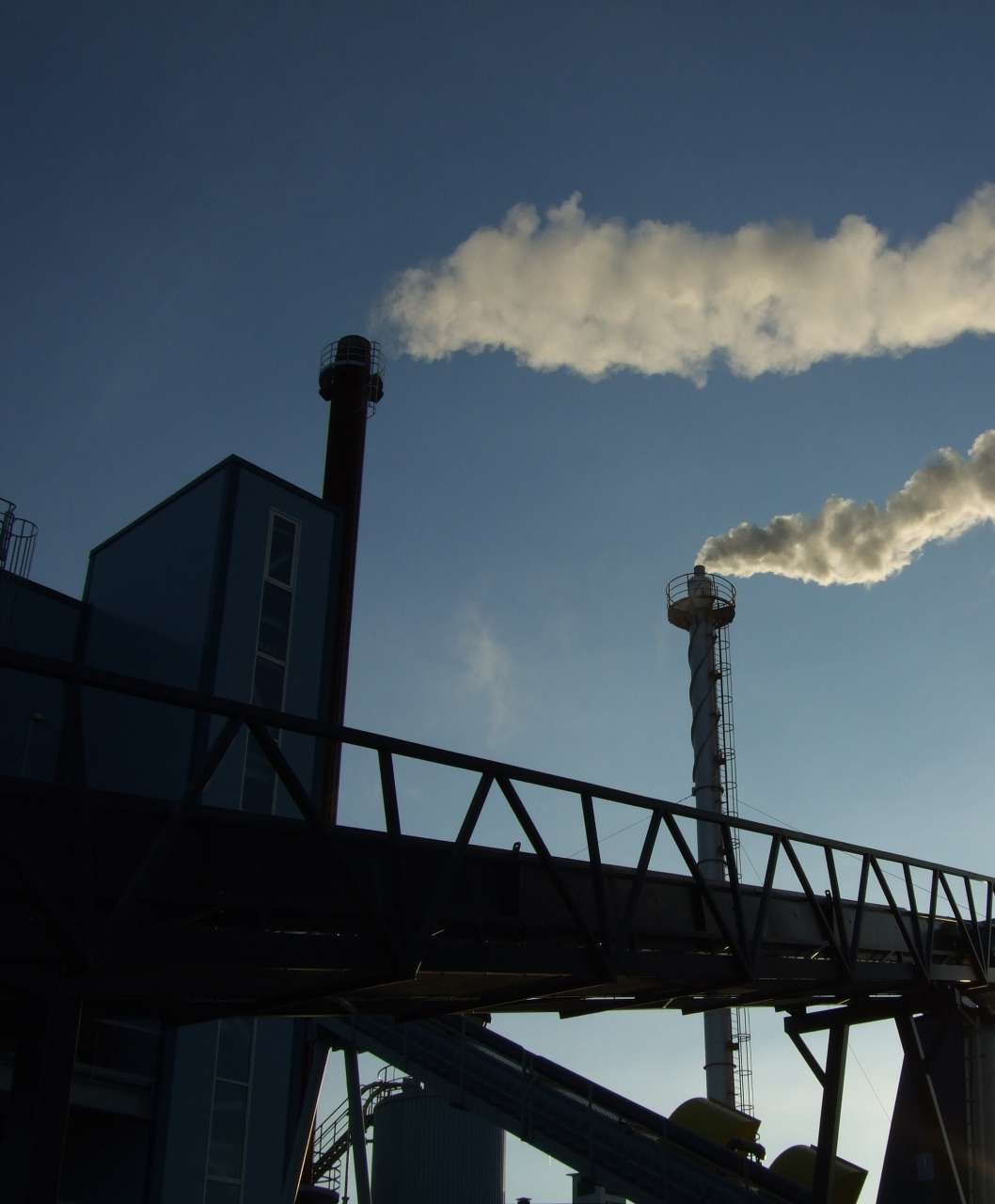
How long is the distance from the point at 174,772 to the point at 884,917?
10.6 meters

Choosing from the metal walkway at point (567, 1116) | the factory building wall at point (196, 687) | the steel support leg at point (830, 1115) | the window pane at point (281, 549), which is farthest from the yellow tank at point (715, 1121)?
the window pane at point (281, 549)

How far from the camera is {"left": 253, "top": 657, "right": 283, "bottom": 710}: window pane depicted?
2027 cm

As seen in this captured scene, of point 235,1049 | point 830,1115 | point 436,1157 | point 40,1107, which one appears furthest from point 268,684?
point 40,1107

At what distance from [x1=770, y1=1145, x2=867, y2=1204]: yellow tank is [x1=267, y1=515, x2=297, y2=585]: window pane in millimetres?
12557

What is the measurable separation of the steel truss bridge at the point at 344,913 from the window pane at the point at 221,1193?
8763 mm

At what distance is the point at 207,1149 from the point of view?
17797 mm

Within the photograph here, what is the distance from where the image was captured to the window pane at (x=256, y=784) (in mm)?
19281

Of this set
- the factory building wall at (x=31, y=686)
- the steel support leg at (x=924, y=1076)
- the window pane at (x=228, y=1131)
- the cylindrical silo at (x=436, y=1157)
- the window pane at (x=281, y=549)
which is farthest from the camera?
the cylindrical silo at (x=436, y=1157)

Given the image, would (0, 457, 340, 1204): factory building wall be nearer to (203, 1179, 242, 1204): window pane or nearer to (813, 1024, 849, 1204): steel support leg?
(203, 1179, 242, 1204): window pane

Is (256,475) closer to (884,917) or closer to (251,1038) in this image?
(251,1038)

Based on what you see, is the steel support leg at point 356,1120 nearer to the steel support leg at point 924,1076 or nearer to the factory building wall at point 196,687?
the factory building wall at point 196,687

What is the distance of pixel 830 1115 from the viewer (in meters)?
13.1

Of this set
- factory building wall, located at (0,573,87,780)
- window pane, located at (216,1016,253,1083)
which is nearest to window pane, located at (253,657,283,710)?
factory building wall, located at (0,573,87,780)

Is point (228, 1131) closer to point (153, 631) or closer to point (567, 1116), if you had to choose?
point (567, 1116)
